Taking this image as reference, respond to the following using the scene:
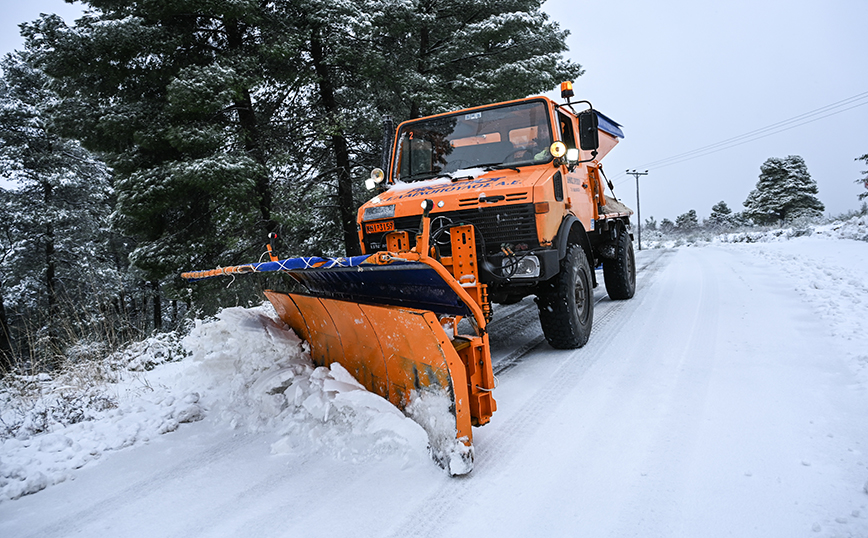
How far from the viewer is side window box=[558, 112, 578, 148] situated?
16.0 feet

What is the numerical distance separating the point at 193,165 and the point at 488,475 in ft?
23.6

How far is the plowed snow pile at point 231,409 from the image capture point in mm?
2695

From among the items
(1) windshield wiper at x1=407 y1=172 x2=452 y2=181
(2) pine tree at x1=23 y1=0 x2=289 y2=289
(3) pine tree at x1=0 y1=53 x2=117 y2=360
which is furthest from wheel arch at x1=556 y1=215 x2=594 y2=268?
(3) pine tree at x1=0 y1=53 x2=117 y2=360

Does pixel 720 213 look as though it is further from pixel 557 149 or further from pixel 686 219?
pixel 557 149

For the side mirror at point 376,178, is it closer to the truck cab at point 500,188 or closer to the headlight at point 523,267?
the truck cab at point 500,188

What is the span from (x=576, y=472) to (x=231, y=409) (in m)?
2.39

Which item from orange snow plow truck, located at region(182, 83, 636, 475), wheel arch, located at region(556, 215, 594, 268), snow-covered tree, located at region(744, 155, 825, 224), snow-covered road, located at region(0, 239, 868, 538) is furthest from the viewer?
snow-covered tree, located at region(744, 155, 825, 224)

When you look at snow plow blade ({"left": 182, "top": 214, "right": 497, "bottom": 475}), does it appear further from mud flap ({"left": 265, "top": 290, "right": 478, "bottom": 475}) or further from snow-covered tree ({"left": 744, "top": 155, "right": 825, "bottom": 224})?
snow-covered tree ({"left": 744, "top": 155, "right": 825, "bottom": 224})

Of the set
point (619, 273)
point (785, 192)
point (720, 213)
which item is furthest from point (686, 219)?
point (619, 273)

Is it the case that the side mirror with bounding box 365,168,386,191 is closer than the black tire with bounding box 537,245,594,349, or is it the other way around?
the black tire with bounding box 537,245,594,349

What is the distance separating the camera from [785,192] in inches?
1391

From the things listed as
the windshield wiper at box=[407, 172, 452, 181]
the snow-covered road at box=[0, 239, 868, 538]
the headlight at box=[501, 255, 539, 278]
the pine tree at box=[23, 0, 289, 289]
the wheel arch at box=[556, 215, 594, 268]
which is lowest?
the snow-covered road at box=[0, 239, 868, 538]

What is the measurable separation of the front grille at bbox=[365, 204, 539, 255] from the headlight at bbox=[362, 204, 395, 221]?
47 centimetres

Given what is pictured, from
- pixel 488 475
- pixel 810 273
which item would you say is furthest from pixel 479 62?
pixel 488 475
